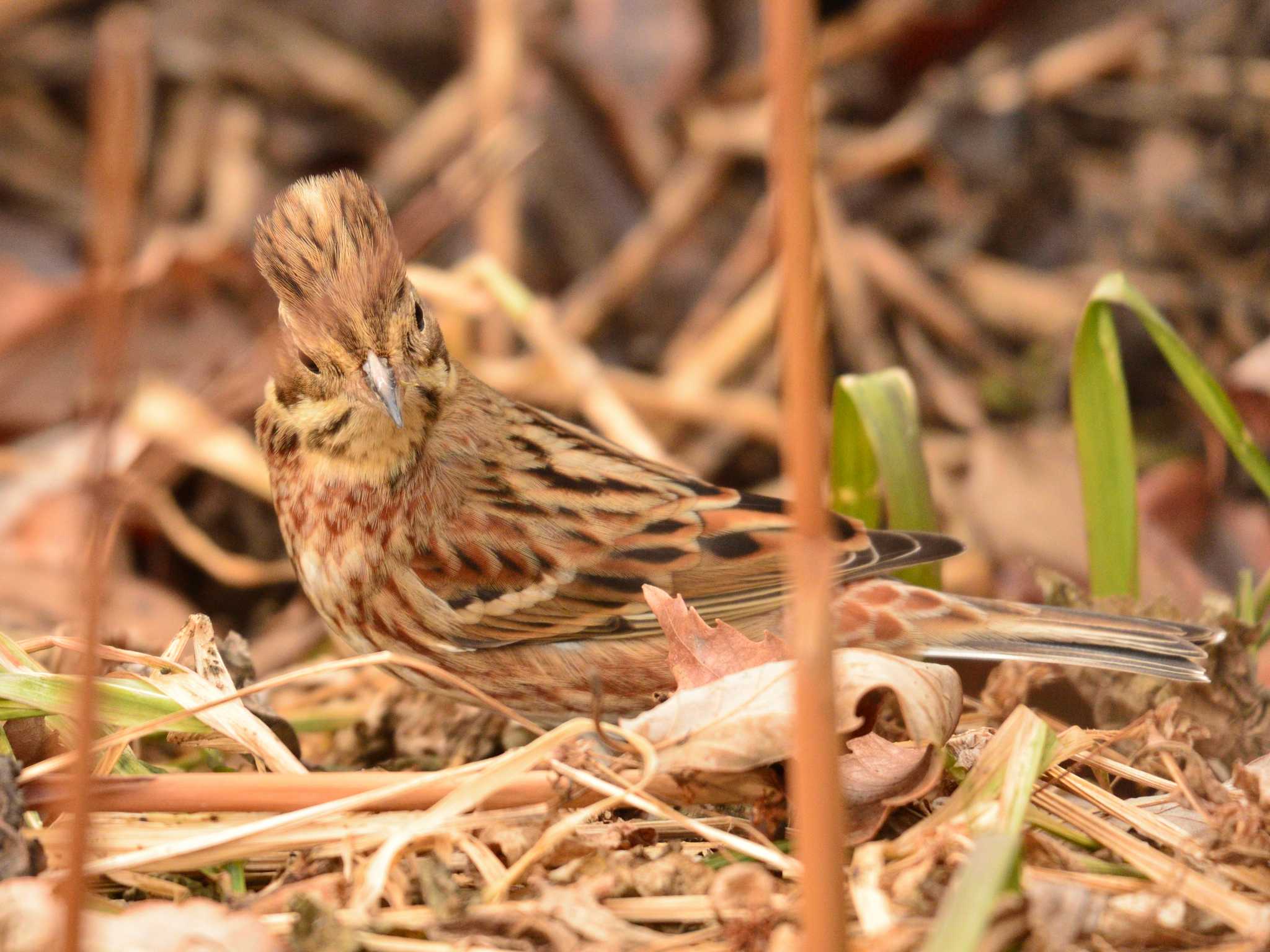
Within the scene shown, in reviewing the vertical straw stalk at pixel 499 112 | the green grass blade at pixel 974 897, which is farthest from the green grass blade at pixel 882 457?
the vertical straw stalk at pixel 499 112

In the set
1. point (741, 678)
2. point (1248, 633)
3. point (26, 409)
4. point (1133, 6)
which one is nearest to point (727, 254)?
point (1133, 6)

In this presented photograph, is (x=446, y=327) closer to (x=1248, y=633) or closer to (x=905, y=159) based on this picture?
(x=905, y=159)

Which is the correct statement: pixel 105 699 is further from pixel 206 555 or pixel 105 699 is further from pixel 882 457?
pixel 206 555

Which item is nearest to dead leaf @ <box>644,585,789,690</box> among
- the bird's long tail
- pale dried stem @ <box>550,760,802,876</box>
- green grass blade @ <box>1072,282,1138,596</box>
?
pale dried stem @ <box>550,760,802,876</box>

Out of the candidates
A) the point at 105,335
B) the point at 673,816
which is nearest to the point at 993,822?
the point at 673,816

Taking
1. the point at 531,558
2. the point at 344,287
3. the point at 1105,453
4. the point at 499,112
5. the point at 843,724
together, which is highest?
the point at 499,112
